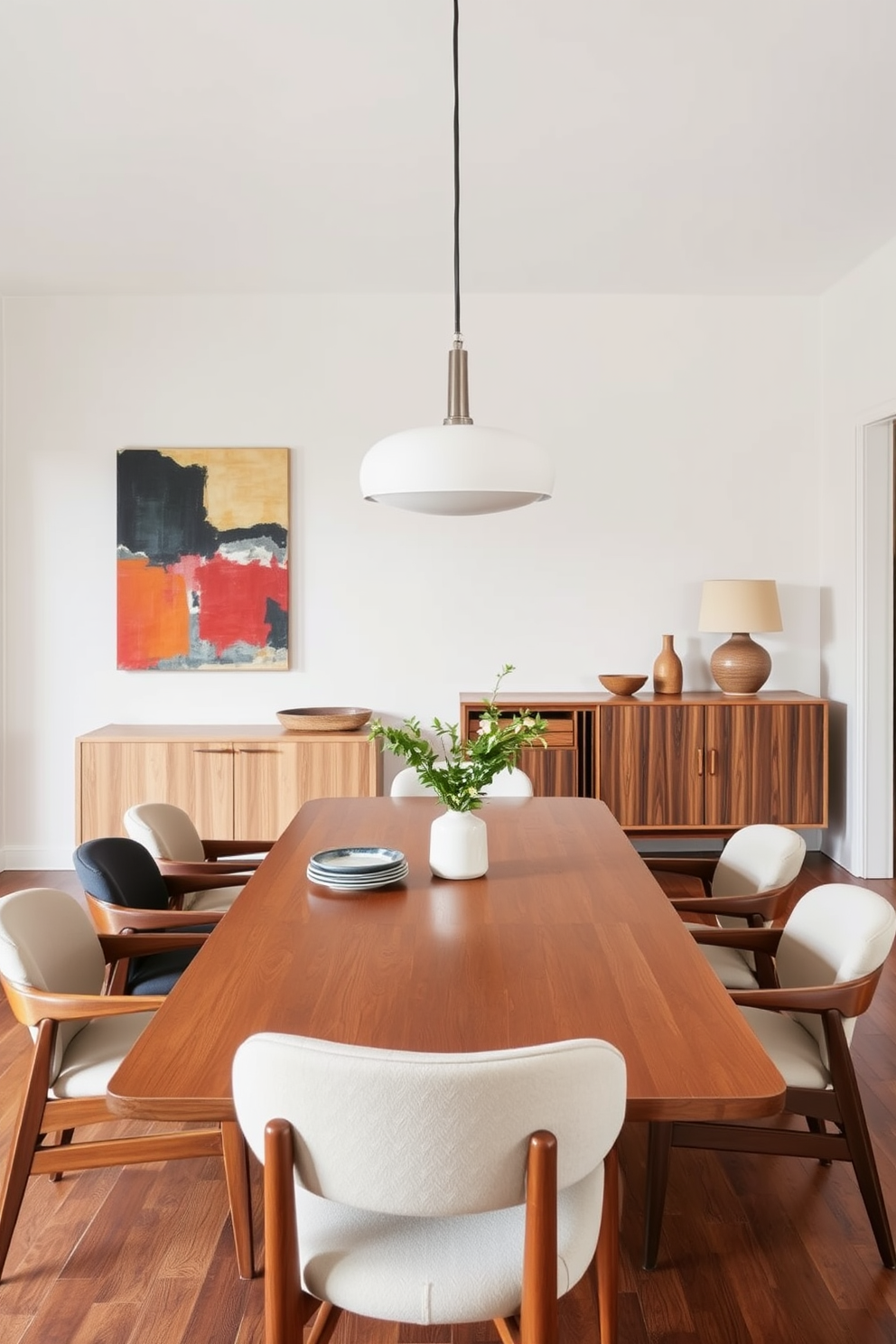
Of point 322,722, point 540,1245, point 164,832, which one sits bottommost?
point 540,1245

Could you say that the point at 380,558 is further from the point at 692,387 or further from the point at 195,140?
the point at 195,140

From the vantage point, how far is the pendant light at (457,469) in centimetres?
223

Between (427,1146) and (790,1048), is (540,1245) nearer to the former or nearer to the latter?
(427,1146)

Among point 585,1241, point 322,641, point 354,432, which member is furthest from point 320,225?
point 585,1241

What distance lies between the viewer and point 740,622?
5.25 meters

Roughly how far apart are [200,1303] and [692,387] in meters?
4.87

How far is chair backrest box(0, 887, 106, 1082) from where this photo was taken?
7.00 ft

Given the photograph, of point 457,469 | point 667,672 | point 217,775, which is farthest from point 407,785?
point 667,672

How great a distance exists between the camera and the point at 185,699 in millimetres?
5676

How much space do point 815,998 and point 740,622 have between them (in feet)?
11.0

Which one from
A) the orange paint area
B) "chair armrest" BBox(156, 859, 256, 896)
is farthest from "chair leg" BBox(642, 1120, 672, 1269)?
the orange paint area

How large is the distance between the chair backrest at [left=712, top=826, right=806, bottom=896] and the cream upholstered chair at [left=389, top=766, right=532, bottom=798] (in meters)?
0.87

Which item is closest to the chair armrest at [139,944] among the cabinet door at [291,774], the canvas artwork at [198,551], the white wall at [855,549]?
the cabinet door at [291,774]

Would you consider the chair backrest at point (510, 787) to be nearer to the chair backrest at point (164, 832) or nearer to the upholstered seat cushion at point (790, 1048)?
the chair backrest at point (164, 832)
